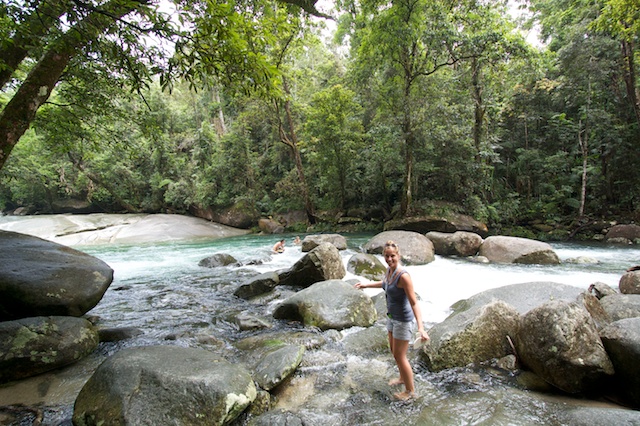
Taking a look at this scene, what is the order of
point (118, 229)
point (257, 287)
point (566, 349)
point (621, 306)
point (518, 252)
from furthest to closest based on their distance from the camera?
point (118, 229), point (518, 252), point (257, 287), point (621, 306), point (566, 349)

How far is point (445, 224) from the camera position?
14.0 m

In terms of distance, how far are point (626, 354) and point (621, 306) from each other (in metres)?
1.84

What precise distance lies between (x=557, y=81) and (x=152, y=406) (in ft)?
63.7

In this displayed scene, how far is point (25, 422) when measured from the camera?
273 centimetres

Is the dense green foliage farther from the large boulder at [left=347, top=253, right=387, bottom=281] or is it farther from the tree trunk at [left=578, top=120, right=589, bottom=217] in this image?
the large boulder at [left=347, top=253, right=387, bottom=281]

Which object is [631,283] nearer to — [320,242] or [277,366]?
[277,366]

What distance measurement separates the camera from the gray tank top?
3225mm

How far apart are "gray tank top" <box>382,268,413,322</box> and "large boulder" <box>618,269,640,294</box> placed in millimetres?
4889

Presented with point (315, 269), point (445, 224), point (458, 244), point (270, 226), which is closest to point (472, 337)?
point (315, 269)

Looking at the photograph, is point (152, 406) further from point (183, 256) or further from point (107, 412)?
point (183, 256)

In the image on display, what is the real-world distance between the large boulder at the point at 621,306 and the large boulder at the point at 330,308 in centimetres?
329

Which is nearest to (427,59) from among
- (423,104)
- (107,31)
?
(423,104)

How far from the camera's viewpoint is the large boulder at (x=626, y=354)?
2846mm

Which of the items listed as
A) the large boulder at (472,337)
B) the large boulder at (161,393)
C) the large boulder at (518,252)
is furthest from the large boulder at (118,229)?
the large boulder at (472,337)
